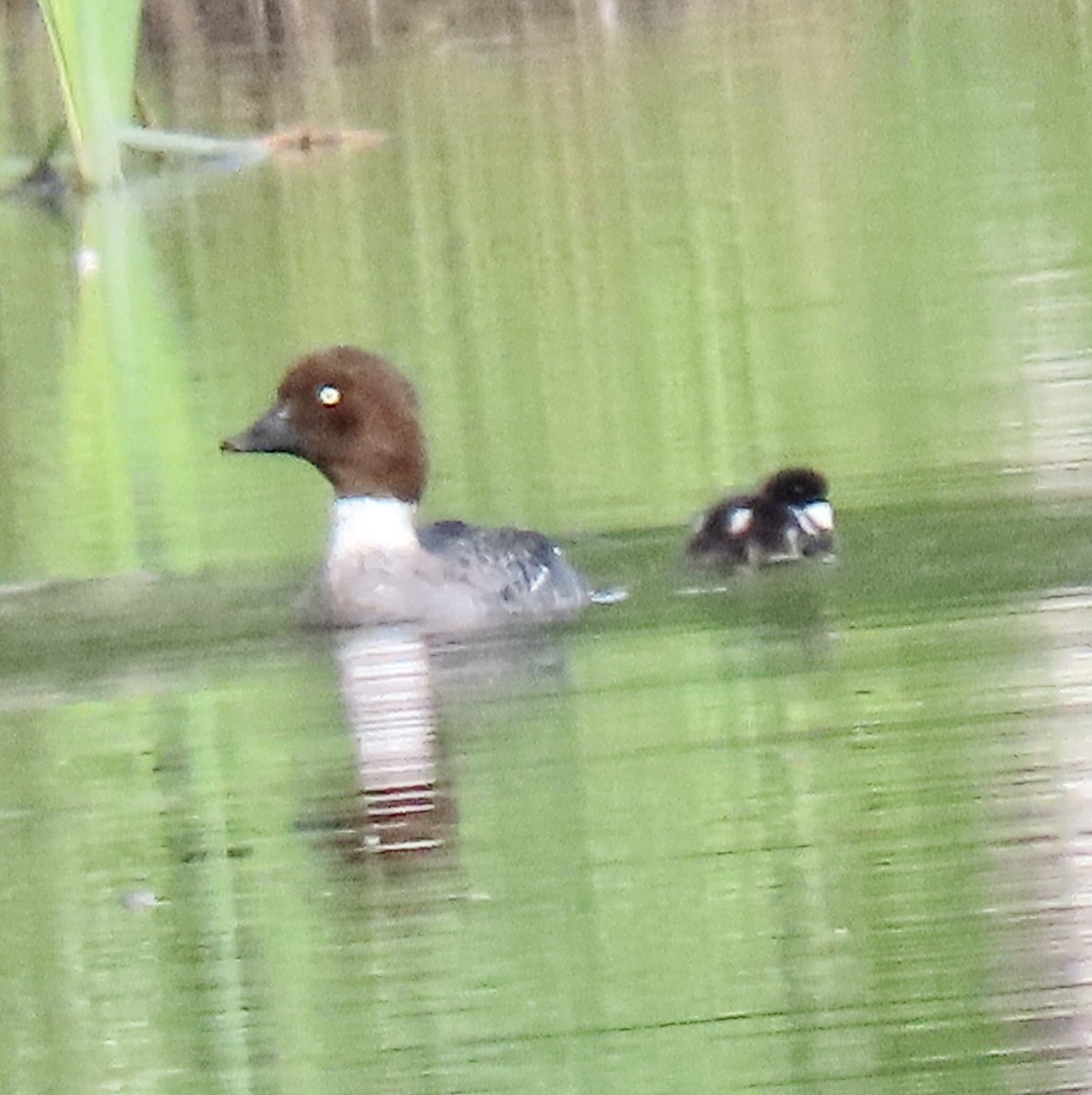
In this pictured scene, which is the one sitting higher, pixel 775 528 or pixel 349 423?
pixel 349 423

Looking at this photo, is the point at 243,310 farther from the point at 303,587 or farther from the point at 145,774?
the point at 145,774

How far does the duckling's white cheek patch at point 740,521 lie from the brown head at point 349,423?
73 cm

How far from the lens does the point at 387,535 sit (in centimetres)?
683

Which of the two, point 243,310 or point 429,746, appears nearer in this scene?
point 429,746

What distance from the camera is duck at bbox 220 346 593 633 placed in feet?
21.5

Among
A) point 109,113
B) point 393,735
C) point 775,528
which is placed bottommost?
point 393,735

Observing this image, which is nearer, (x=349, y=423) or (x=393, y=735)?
(x=393, y=735)

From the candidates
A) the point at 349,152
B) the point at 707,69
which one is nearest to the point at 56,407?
the point at 349,152

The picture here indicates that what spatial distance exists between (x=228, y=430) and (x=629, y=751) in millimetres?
3779

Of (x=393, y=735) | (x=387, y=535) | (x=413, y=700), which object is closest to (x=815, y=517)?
(x=387, y=535)

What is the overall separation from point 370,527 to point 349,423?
0.25 meters

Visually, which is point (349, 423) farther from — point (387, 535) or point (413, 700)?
point (413, 700)

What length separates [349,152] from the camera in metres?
16.6

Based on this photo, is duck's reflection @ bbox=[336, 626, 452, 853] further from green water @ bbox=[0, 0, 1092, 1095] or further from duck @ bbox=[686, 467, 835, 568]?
duck @ bbox=[686, 467, 835, 568]
